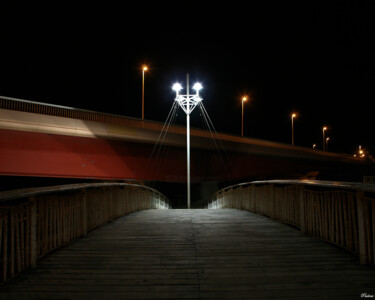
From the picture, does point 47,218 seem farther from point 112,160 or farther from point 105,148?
point 112,160

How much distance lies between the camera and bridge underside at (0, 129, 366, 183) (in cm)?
1477

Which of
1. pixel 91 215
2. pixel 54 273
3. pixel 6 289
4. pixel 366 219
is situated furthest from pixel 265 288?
pixel 91 215

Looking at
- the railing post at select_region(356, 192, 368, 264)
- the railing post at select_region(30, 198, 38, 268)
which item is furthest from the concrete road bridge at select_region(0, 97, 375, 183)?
the railing post at select_region(356, 192, 368, 264)

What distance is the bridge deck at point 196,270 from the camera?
3371 mm

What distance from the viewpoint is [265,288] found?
11.3 feet

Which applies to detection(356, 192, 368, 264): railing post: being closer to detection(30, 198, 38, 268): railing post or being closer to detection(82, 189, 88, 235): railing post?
detection(30, 198, 38, 268): railing post

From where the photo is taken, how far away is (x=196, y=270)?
4.04m

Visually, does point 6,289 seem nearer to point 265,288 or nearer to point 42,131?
point 265,288

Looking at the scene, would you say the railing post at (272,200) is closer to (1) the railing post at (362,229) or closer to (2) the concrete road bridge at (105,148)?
(1) the railing post at (362,229)

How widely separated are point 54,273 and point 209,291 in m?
2.50

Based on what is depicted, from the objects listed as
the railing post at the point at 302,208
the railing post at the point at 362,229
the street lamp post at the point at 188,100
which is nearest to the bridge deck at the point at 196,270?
the railing post at the point at 362,229

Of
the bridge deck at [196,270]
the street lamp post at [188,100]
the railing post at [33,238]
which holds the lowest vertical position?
the bridge deck at [196,270]

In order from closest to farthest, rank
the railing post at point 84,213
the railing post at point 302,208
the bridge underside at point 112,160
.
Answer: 1. the railing post at point 84,213
2. the railing post at point 302,208
3. the bridge underside at point 112,160

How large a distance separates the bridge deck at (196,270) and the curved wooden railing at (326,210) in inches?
11.8
